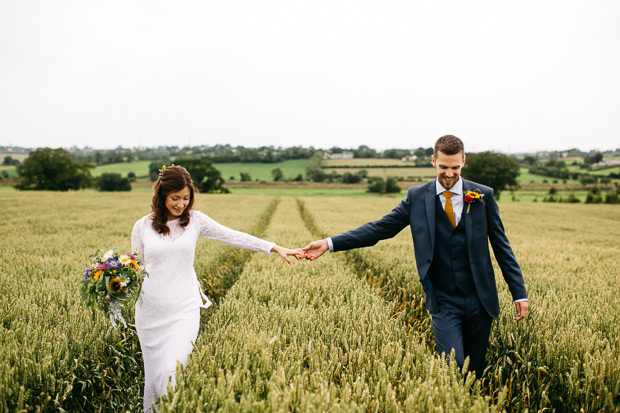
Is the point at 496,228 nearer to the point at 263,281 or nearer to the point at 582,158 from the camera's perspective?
the point at 263,281

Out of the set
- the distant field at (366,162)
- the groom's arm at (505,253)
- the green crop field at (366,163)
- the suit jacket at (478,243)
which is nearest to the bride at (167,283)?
the suit jacket at (478,243)

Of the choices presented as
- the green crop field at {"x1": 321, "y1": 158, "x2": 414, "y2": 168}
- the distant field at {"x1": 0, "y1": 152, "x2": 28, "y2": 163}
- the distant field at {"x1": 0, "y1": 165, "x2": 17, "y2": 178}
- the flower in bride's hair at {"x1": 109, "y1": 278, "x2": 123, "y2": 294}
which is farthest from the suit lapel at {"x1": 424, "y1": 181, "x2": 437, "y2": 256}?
the distant field at {"x1": 0, "y1": 152, "x2": 28, "y2": 163}

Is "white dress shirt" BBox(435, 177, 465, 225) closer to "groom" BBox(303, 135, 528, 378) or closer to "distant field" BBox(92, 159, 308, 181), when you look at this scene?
"groom" BBox(303, 135, 528, 378)

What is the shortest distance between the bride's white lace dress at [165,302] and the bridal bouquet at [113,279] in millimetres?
168

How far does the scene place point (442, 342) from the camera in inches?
123

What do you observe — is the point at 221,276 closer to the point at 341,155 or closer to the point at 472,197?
the point at 472,197

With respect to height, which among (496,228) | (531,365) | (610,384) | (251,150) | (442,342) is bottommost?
(531,365)

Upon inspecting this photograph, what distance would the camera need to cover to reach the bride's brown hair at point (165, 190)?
3.24 meters

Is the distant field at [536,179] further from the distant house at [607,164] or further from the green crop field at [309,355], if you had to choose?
the green crop field at [309,355]

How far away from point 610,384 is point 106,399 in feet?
15.4

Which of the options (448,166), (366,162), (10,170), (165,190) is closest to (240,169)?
(366,162)

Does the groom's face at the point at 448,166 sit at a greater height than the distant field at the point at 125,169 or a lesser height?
lesser

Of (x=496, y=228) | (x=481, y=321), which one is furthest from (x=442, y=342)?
(x=496, y=228)

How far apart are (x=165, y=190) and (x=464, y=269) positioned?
3.03 m
